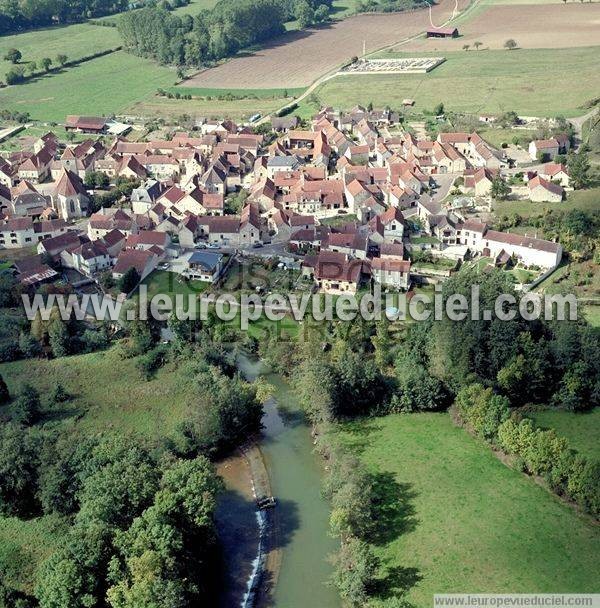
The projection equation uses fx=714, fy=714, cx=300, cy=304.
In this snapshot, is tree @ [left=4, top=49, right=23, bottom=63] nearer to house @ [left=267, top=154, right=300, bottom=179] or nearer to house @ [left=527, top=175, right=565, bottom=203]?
house @ [left=267, top=154, right=300, bottom=179]

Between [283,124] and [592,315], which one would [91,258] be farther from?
[283,124]

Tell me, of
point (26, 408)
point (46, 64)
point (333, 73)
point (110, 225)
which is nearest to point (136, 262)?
point (110, 225)

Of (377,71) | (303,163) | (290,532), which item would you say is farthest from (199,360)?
(377,71)

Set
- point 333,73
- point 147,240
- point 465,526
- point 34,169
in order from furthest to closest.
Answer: point 333,73 → point 34,169 → point 147,240 → point 465,526

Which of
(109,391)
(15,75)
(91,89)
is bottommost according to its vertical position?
(109,391)

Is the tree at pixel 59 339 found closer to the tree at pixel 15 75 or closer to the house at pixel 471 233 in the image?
the house at pixel 471 233

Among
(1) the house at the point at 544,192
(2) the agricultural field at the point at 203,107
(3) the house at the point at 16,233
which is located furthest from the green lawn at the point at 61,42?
(1) the house at the point at 544,192
